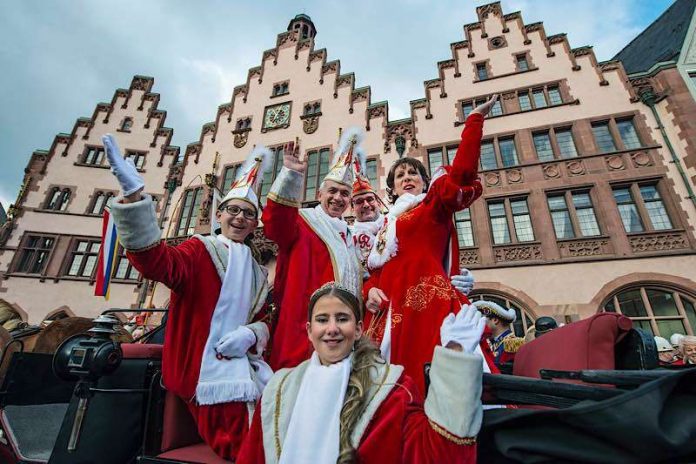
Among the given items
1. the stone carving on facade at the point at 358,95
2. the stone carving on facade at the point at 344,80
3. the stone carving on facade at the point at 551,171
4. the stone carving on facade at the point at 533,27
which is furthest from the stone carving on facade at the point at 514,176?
the stone carving on facade at the point at 344,80

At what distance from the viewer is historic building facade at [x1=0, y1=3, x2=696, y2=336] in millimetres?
9289

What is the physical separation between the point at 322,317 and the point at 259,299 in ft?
2.89

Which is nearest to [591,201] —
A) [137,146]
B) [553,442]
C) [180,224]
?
[553,442]

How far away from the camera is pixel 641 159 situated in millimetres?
10477

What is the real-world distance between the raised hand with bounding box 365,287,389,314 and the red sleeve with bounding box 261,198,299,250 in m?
0.75

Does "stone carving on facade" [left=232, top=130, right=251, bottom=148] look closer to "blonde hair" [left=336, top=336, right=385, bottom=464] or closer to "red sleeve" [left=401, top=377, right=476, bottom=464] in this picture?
"blonde hair" [left=336, top=336, right=385, bottom=464]

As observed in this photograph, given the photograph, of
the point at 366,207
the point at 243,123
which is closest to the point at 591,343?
the point at 366,207

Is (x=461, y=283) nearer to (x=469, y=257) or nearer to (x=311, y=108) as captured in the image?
(x=469, y=257)

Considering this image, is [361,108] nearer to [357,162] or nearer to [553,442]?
[357,162]

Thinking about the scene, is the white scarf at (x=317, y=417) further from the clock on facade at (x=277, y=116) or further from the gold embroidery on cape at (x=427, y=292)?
the clock on facade at (x=277, y=116)

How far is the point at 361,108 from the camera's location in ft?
48.4

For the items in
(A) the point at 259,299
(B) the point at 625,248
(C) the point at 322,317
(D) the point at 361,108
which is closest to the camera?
(C) the point at 322,317

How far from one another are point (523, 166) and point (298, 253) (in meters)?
11.5

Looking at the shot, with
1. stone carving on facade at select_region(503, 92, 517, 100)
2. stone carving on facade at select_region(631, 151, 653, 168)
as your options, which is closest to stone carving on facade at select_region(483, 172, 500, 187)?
stone carving on facade at select_region(503, 92, 517, 100)
